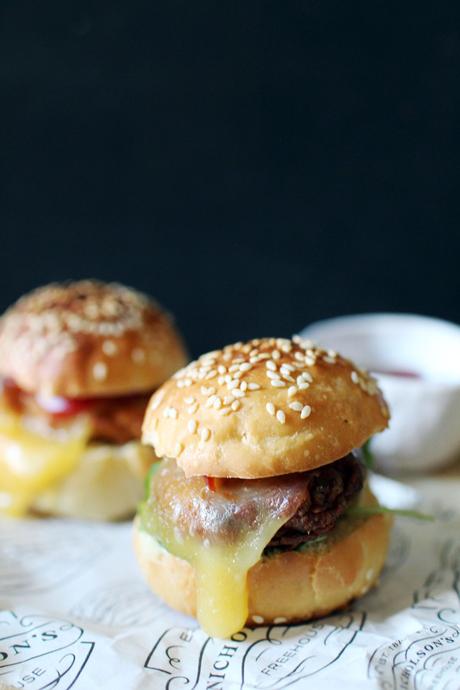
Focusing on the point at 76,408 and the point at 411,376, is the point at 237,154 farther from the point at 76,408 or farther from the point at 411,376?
the point at 76,408

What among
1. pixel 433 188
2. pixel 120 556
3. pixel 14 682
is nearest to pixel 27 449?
pixel 120 556

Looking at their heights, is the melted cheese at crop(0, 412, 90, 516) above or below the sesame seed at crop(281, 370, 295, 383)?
below

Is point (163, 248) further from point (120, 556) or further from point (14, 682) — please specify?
point (14, 682)

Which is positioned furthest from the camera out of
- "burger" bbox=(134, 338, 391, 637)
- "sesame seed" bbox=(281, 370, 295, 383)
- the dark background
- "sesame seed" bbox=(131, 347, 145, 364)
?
the dark background

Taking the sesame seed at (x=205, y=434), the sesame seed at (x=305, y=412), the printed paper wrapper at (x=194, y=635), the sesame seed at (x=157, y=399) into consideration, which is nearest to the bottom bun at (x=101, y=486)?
the printed paper wrapper at (x=194, y=635)

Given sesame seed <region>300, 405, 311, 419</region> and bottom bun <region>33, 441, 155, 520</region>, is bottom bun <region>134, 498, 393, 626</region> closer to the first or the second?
sesame seed <region>300, 405, 311, 419</region>

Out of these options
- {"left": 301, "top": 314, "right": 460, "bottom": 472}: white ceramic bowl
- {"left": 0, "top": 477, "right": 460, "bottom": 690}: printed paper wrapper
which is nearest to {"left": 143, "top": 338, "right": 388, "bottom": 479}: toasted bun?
{"left": 0, "top": 477, "right": 460, "bottom": 690}: printed paper wrapper

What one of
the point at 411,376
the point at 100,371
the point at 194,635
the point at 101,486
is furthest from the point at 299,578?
the point at 411,376
